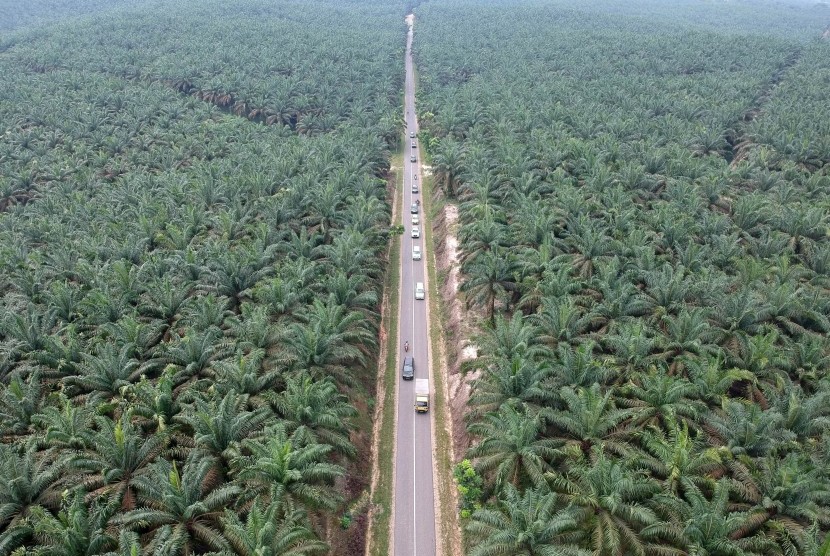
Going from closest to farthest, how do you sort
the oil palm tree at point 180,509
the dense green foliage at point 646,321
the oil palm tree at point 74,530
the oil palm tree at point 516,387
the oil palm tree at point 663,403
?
the oil palm tree at point 74,530, the oil palm tree at point 180,509, the dense green foliage at point 646,321, the oil palm tree at point 663,403, the oil palm tree at point 516,387

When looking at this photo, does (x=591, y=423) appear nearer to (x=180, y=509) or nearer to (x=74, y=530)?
(x=180, y=509)

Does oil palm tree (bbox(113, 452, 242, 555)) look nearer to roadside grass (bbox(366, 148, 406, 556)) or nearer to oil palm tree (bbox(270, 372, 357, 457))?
oil palm tree (bbox(270, 372, 357, 457))

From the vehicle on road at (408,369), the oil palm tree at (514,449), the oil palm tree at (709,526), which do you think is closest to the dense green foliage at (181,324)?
the vehicle on road at (408,369)

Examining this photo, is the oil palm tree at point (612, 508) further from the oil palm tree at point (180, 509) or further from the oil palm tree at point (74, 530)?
the oil palm tree at point (74, 530)

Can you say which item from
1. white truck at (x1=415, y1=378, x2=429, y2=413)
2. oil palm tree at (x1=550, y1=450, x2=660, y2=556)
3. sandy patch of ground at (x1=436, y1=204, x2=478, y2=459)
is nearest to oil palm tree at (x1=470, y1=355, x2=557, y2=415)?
sandy patch of ground at (x1=436, y1=204, x2=478, y2=459)

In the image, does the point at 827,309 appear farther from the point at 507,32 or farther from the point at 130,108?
the point at 507,32

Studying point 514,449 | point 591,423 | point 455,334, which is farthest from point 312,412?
point 455,334
